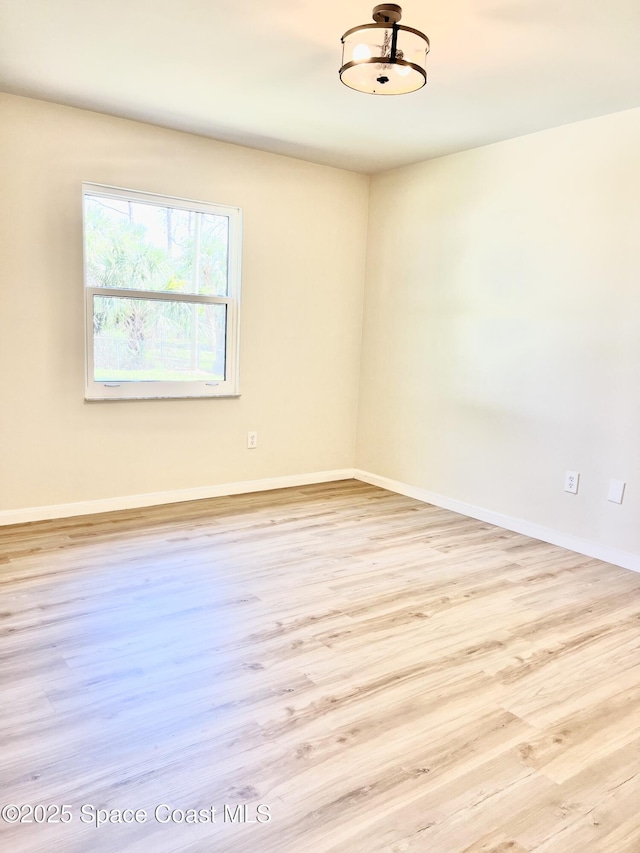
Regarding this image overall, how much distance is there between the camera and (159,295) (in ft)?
12.5

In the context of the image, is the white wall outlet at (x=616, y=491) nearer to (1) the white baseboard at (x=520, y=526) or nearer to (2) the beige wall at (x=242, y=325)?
(1) the white baseboard at (x=520, y=526)

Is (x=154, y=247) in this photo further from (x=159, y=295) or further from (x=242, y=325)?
(x=242, y=325)

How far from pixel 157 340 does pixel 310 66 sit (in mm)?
1872

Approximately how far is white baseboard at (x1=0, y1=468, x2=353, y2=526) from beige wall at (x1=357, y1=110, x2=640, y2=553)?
56 centimetres

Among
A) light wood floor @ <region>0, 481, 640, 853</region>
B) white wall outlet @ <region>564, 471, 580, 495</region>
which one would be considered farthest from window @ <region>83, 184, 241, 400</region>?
white wall outlet @ <region>564, 471, 580, 495</region>

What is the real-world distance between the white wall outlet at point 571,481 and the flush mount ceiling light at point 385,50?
2.21m

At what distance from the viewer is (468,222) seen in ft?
13.0

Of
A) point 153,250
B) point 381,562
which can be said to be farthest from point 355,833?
point 153,250

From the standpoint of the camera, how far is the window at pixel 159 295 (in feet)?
12.0

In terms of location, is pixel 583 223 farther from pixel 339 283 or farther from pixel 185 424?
pixel 185 424

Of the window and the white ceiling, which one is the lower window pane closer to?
the window

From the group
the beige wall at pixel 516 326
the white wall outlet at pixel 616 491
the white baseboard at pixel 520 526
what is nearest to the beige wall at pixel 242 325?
the beige wall at pixel 516 326

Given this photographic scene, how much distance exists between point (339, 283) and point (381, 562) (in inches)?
92.7

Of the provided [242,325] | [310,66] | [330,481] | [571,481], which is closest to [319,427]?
[330,481]
